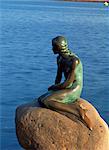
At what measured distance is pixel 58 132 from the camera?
8273 millimetres

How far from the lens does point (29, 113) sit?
8398 millimetres

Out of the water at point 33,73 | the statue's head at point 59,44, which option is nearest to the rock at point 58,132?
the statue's head at point 59,44

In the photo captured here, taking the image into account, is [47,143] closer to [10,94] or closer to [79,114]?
[79,114]

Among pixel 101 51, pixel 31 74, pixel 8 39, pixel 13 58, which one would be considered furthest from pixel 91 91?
pixel 8 39

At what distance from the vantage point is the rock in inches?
326

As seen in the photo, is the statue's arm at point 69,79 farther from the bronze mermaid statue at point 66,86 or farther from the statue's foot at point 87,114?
the statue's foot at point 87,114

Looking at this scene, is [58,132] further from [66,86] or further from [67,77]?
[67,77]

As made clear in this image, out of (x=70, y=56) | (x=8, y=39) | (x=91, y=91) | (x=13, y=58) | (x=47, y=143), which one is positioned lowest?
(x=8, y=39)

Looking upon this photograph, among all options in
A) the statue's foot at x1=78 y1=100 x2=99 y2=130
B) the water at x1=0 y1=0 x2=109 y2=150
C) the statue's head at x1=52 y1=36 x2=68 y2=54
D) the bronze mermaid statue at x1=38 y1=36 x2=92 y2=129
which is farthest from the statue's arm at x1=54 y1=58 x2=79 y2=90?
the water at x1=0 y1=0 x2=109 y2=150

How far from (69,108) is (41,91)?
8.55m

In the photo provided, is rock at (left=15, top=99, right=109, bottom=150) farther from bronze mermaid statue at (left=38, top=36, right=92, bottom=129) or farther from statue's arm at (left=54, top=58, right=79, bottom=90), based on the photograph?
statue's arm at (left=54, top=58, right=79, bottom=90)

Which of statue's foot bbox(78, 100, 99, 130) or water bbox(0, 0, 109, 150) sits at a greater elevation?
→ statue's foot bbox(78, 100, 99, 130)

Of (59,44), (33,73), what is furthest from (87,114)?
(33,73)

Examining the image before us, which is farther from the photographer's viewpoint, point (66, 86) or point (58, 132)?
point (66, 86)
